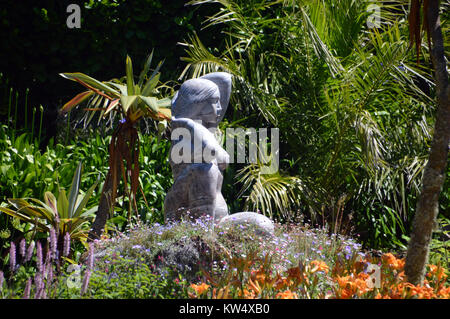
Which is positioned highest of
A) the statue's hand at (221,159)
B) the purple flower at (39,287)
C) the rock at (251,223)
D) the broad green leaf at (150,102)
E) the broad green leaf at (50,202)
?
the broad green leaf at (150,102)

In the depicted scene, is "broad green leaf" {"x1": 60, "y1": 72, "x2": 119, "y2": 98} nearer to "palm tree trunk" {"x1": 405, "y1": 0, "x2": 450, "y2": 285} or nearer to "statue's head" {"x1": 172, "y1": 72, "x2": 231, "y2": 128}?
"statue's head" {"x1": 172, "y1": 72, "x2": 231, "y2": 128}

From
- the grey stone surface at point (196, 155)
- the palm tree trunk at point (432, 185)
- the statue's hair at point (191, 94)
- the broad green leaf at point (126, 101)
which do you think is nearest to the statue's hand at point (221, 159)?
the grey stone surface at point (196, 155)

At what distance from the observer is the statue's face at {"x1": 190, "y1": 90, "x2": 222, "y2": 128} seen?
5121 mm

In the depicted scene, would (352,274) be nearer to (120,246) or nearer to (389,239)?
(120,246)

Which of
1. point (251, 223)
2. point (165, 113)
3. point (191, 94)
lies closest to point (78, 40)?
point (165, 113)

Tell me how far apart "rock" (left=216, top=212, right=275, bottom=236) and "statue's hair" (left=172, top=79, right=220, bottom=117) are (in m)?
1.03

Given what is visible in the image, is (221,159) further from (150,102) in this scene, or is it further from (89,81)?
(89,81)

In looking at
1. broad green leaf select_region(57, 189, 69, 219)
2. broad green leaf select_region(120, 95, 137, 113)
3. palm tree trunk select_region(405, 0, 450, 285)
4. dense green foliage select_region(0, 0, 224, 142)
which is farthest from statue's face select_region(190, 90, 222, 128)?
dense green foliage select_region(0, 0, 224, 142)

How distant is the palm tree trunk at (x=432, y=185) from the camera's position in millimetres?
3410

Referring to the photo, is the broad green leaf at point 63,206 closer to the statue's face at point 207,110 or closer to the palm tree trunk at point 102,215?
the palm tree trunk at point 102,215

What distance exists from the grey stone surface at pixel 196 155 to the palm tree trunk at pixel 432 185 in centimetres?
191

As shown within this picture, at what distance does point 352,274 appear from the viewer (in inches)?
132

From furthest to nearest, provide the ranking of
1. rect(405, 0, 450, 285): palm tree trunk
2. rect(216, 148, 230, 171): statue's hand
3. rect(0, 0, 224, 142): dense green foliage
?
1. rect(0, 0, 224, 142): dense green foliage
2. rect(216, 148, 230, 171): statue's hand
3. rect(405, 0, 450, 285): palm tree trunk
